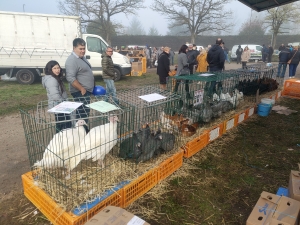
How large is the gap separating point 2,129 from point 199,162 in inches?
172

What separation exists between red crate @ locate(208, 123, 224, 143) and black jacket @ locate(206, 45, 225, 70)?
8.19 ft

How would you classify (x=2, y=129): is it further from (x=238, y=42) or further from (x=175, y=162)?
(x=238, y=42)

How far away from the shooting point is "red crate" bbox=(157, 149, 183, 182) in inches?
126

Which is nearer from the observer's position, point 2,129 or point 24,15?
point 2,129

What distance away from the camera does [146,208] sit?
2730mm

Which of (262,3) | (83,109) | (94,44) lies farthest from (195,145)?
(94,44)

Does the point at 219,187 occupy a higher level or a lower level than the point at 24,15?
lower

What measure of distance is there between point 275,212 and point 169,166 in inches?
61.5

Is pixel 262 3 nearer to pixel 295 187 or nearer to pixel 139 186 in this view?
pixel 295 187

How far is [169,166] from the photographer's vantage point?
334cm

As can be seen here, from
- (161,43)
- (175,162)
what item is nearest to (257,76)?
(175,162)

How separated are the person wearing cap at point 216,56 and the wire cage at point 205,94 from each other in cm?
108

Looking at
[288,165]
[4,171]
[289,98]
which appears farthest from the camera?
[289,98]

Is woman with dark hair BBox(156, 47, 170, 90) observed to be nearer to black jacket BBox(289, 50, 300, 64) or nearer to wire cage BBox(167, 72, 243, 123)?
wire cage BBox(167, 72, 243, 123)
